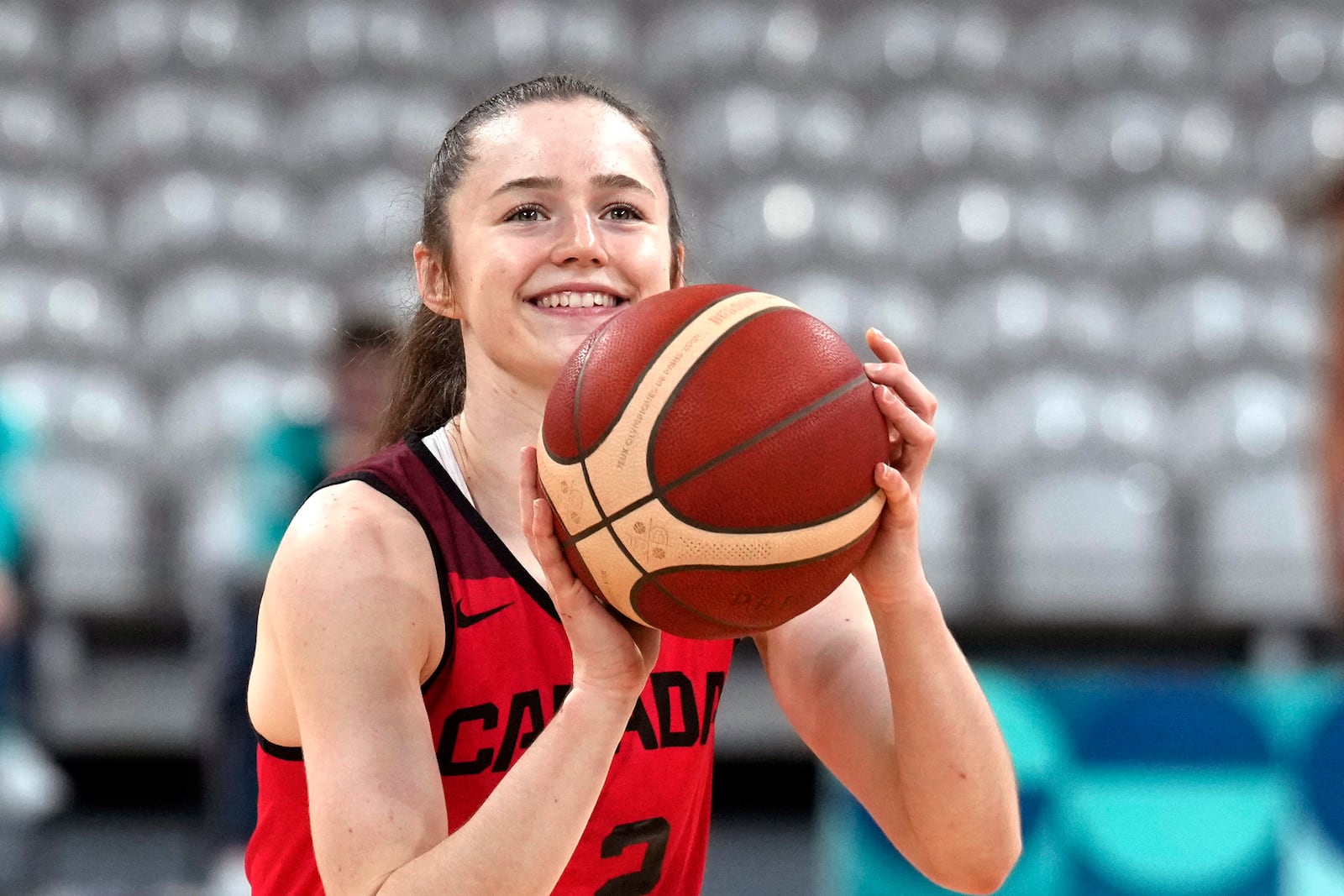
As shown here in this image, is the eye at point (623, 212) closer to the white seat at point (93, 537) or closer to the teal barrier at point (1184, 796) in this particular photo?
the teal barrier at point (1184, 796)

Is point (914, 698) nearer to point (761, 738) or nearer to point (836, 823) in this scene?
point (836, 823)

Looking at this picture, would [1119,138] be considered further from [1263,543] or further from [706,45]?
[1263,543]

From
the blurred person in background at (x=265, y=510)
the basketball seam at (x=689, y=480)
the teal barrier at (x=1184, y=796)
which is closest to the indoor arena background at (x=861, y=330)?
the teal barrier at (x=1184, y=796)

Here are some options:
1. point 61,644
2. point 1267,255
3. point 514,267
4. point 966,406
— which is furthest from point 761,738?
point 514,267

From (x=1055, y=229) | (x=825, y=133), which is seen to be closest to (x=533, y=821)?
(x=1055, y=229)

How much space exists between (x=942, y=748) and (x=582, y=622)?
0.53 metres

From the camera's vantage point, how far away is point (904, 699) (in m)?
1.92

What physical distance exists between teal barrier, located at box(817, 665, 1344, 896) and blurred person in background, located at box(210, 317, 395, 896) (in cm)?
184

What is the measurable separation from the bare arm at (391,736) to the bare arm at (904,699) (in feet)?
1.17

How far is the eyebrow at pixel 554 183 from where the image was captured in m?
1.94

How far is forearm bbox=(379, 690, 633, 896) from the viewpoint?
163 centimetres

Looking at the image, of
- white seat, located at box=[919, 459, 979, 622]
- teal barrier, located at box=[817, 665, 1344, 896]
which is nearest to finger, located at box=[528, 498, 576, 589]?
teal barrier, located at box=[817, 665, 1344, 896]

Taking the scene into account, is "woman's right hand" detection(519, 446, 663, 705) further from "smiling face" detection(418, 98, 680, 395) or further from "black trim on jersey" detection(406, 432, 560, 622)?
"smiling face" detection(418, 98, 680, 395)

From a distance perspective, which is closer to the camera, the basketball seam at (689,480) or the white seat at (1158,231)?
the basketball seam at (689,480)
